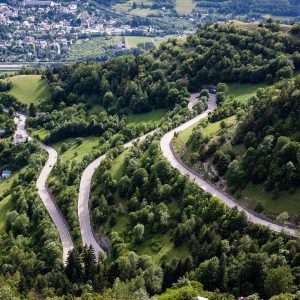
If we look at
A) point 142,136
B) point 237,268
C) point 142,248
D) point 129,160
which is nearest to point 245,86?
point 142,136

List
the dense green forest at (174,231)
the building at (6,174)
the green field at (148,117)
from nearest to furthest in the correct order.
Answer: the dense green forest at (174,231) → the building at (6,174) → the green field at (148,117)

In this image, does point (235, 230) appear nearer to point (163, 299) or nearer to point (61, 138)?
point (163, 299)

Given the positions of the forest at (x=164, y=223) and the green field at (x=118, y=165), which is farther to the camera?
the green field at (x=118, y=165)

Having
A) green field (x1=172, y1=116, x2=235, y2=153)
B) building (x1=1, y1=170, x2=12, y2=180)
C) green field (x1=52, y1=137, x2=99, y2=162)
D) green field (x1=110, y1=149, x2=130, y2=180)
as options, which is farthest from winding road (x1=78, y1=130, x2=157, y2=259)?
building (x1=1, y1=170, x2=12, y2=180)

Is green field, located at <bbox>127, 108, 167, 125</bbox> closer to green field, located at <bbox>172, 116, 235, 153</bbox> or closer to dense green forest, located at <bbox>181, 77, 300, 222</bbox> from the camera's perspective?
green field, located at <bbox>172, 116, 235, 153</bbox>

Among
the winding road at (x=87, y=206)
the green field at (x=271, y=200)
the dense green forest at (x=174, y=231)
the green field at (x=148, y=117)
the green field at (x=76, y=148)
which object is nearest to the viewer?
the dense green forest at (x=174, y=231)

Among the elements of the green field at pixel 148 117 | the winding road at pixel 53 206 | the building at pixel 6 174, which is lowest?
the building at pixel 6 174

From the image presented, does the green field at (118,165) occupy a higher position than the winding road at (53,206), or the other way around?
the green field at (118,165)

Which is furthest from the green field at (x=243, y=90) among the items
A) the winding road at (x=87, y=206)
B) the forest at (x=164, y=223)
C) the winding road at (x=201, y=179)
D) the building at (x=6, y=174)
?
the building at (x=6, y=174)

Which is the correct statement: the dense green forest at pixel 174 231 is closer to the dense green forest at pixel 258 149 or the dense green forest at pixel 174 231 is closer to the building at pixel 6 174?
the dense green forest at pixel 258 149
